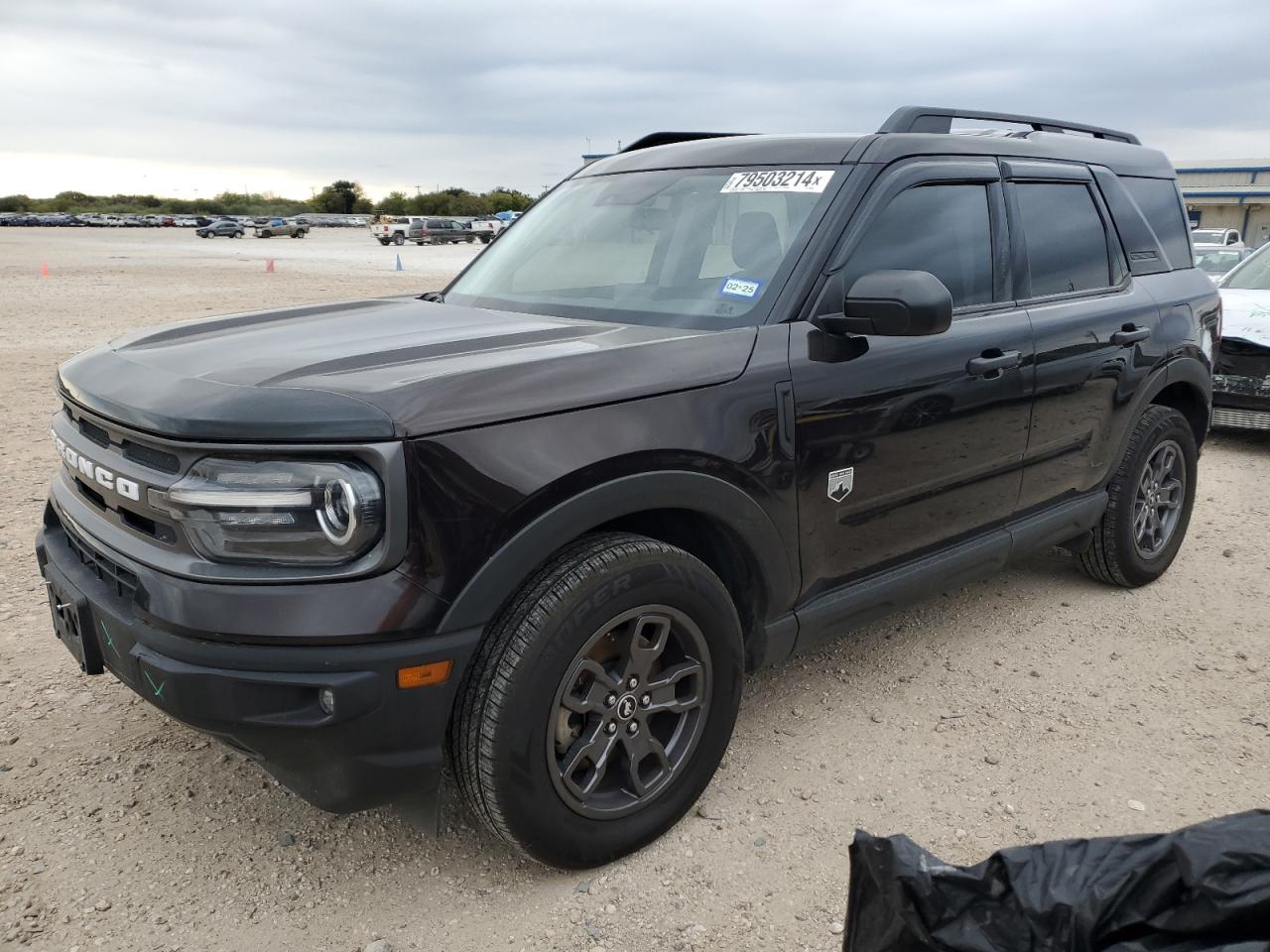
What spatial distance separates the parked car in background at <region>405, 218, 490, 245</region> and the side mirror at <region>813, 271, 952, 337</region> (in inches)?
2046

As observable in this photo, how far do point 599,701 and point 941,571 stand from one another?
1.47m

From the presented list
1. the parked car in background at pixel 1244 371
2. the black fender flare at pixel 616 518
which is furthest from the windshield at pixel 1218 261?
the black fender flare at pixel 616 518

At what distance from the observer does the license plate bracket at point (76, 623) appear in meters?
2.43

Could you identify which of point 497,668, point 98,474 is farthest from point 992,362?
point 98,474

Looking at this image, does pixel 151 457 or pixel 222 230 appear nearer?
pixel 151 457

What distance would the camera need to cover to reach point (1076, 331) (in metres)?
3.81

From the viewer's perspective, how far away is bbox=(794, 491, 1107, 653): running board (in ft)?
10.0

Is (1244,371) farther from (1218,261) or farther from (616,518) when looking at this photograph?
(1218,261)

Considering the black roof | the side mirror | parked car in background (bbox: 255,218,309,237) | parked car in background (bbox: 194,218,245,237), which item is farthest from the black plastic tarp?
parked car in background (bbox: 194,218,245,237)

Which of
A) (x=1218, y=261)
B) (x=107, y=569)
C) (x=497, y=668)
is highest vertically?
(x=1218, y=261)

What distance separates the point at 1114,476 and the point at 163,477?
3.74 m

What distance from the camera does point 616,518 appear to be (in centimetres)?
252

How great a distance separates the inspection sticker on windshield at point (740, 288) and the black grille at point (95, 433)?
1717 millimetres

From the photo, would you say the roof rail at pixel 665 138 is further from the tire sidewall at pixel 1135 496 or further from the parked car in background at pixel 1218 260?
the parked car in background at pixel 1218 260
